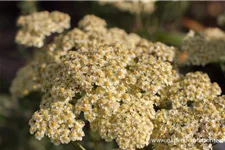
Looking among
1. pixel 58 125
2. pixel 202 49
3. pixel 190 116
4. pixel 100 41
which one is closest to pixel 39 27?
pixel 100 41

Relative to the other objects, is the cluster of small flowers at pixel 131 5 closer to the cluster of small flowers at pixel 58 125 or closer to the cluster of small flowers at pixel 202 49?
the cluster of small flowers at pixel 202 49

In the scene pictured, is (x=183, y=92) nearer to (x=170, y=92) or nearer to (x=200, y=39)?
(x=170, y=92)

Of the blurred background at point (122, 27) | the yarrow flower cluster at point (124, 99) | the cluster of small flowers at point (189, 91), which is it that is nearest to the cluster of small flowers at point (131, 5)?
the blurred background at point (122, 27)

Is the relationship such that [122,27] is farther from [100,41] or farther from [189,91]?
[189,91]

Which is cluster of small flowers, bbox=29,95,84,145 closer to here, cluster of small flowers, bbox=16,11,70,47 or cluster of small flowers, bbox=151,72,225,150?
cluster of small flowers, bbox=151,72,225,150

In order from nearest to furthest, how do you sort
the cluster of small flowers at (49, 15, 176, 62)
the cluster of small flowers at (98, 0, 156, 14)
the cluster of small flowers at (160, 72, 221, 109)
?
the cluster of small flowers at (160, 72, 221, 109) < the cluster of small flowers at (49, 15, 176, 62) < the cluster of small flowers at (98, 0, 156, 14)

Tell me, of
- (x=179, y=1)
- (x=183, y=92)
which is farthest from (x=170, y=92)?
(x=179, y=1)

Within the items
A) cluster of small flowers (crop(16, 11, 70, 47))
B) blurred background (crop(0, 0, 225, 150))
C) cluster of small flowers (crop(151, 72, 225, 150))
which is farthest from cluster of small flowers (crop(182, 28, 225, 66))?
cluster of small flowers (crop(16, 11, 70, 47))
